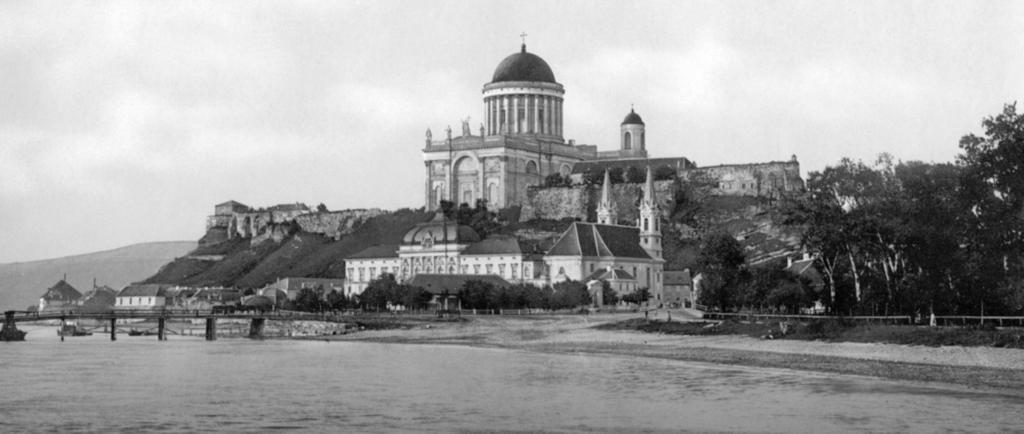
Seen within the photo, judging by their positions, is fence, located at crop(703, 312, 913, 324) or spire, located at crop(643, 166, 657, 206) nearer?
fence, located at crop(703, 312, 913, 324)

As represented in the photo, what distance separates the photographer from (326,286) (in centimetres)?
14962

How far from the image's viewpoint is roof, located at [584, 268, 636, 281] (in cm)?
12862

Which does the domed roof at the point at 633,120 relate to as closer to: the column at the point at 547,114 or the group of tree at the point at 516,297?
the column at the point at 547,114

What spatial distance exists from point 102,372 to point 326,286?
90.7 meters

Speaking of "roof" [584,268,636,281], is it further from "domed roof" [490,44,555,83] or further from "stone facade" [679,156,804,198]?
"domed roof" [490,44,555,83]

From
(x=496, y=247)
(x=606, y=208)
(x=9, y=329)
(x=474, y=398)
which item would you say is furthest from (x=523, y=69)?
(x=474, y=398)

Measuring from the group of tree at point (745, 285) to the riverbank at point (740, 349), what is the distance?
23.8ft

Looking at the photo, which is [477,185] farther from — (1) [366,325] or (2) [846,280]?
(2) [846,280]

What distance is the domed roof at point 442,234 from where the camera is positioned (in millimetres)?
141375

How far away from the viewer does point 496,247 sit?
137m

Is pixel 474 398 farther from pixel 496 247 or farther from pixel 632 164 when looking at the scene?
pixel 632 164

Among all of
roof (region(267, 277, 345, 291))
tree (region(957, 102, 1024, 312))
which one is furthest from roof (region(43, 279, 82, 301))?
tree (region(957, 102, 1024, 312))

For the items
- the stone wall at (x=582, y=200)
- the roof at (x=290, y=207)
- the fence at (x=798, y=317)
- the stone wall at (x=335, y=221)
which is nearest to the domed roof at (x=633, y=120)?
the stone wall at (x=582, y=200)

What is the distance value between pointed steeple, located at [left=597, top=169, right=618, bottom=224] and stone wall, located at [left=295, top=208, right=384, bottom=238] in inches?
1399
